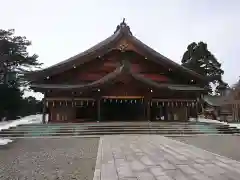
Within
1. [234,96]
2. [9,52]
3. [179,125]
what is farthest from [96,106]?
[9,52]

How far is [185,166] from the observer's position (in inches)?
247

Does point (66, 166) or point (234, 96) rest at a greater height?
Result: point (234, 96)

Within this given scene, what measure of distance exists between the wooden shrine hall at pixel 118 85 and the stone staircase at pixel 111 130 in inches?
107

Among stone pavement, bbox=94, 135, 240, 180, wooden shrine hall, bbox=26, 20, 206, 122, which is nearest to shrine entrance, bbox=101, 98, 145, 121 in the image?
wooden shrine hall, bbox=26, 20, 206, 122

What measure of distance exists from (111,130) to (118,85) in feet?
15.2

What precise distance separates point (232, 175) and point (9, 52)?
134 feet

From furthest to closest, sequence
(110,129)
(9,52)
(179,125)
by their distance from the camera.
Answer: (9,52), (179,125), (110,129)

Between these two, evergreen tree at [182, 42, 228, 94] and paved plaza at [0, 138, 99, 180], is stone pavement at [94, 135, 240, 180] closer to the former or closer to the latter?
paved plaza at [0, 138, 99, 180]

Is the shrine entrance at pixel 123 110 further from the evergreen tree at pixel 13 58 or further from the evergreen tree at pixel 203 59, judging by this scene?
the evergreen tree at pixel 203 59

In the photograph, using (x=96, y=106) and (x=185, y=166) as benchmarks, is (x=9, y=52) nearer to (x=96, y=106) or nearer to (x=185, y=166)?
(x=96, y=106)

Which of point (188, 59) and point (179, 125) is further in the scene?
point (188, 59)

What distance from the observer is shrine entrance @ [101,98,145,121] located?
21.9 meters

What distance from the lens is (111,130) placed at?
15844 millimetres

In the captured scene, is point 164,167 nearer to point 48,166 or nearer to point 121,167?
point 121,167
